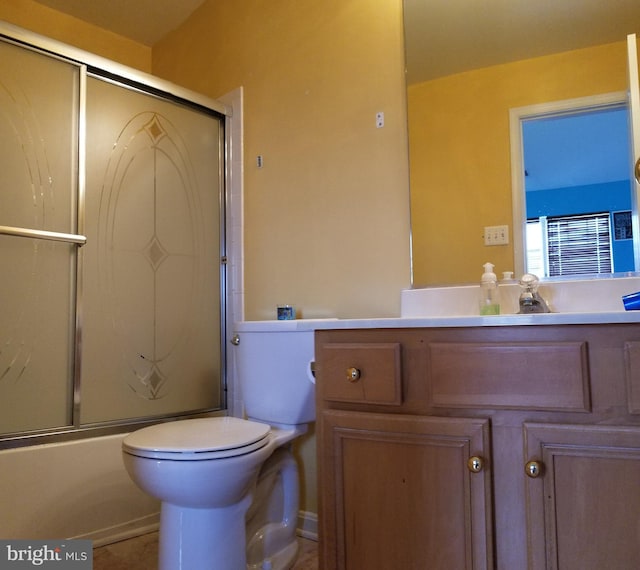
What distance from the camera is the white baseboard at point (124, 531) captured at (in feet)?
5.91

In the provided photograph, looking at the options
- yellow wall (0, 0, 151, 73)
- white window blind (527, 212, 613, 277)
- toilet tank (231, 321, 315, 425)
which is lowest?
toilet tank (231, 321, 315, 425)

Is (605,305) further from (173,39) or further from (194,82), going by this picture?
(173,39)

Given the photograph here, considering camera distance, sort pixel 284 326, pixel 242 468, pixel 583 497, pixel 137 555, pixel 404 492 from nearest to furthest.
Result: 1. pixel 583 497
2. pixel 404 492
3. pixel 242 468
4. pixel 284 326
5. pixel 137 555

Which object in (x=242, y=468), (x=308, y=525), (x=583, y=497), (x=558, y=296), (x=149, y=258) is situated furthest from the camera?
(x=149, y=258)

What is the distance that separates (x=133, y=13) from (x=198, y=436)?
7.16ft

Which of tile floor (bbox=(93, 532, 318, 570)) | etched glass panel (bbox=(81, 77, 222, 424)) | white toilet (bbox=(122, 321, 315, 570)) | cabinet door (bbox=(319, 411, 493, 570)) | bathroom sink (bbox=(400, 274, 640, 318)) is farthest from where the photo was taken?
etched glass panel (bbox=(81, 77, 222, 424))

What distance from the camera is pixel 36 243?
1.74 meters

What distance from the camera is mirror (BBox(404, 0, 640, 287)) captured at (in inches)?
57.4

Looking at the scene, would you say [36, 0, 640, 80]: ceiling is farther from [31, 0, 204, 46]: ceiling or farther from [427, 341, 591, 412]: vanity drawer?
[31, 0, 204, 46]: ceiling

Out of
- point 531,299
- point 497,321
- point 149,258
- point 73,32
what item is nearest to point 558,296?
→ point 531,299

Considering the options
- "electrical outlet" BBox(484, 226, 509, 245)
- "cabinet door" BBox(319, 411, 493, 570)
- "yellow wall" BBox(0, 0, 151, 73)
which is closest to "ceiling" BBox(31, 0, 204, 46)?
"yellow wall" BBox(0, 0, 151, 73)

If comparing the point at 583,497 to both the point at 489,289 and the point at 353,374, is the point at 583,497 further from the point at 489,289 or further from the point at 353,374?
the point at 489,289

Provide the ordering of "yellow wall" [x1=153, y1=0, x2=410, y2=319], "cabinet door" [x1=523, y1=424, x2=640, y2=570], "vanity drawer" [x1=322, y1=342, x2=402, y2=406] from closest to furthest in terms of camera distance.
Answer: "cabinet door" [x1=523, y1=424, x2=640, y2=570]
"vanity drawer" [x1=322, y1=342, x2=402, y2=406]
"yellow wall" [x1=153, y1=0, x2=410, y2=319]

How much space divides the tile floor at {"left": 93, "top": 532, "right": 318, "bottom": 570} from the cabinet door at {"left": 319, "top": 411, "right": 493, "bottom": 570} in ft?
1.89
